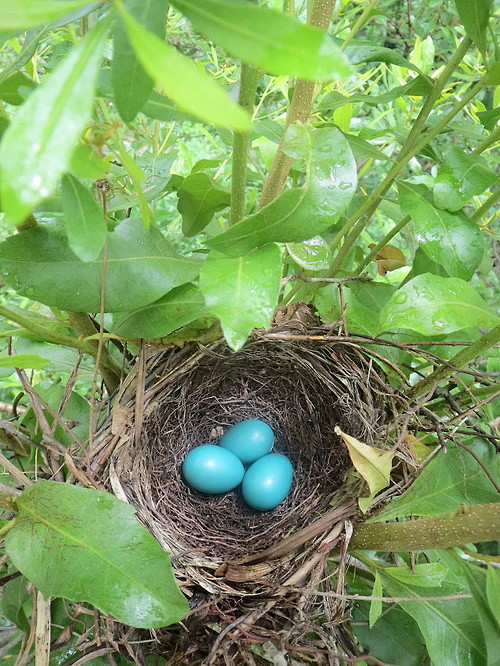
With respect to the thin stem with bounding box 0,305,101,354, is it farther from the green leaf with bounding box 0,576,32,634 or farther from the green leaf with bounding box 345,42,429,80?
the green leaf with bounding box 345,42,429,80

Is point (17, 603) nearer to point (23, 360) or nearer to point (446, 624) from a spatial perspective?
point (23, 360)

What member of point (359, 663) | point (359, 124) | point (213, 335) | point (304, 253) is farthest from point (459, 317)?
point (359, 124)

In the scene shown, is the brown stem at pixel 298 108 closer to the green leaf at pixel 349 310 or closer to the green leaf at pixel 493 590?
the green leaf at pixel 349 310

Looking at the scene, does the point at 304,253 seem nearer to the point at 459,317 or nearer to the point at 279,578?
the point at 459,317

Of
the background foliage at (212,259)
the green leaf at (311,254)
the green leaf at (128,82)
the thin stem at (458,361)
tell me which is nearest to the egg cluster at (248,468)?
the background foliage at (212,259)

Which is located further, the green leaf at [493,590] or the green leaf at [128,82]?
the green leaf at [493,590]

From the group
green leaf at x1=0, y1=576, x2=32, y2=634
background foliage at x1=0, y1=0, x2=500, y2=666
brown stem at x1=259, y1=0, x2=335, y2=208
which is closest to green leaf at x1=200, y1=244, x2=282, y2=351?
background foliage at x1=0, y1=0, x2=500, y2=666
